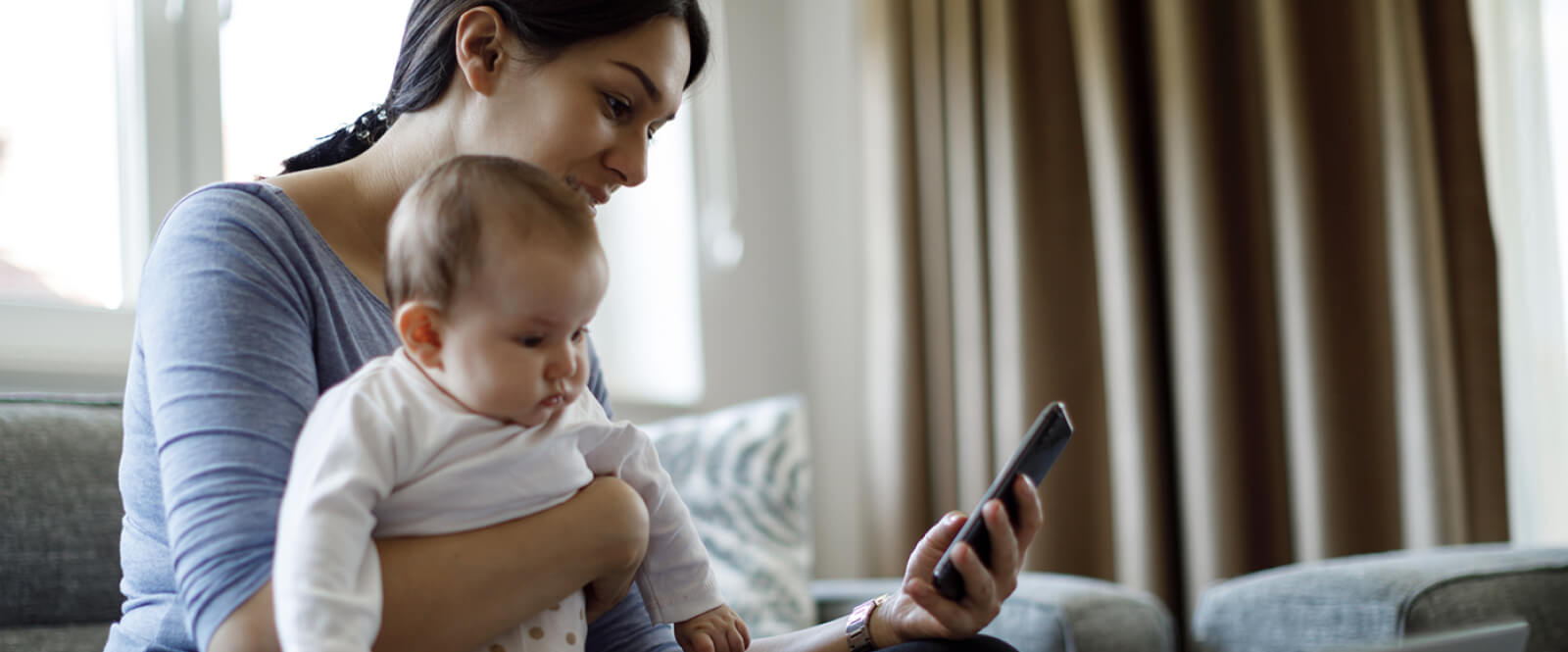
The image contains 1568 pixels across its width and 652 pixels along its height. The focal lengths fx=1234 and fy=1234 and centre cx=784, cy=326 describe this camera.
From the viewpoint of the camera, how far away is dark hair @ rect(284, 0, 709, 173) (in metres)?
1.11

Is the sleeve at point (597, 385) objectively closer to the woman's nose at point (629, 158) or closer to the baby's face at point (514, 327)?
the woman's nose at point (629, 158)

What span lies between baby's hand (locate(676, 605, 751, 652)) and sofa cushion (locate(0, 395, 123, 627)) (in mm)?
747

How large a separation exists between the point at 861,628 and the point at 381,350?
0.46 meters

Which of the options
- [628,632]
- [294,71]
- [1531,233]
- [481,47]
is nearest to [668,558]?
[628,632]

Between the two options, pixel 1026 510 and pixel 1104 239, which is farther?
pixel 1104 239

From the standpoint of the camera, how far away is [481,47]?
3.70 ft

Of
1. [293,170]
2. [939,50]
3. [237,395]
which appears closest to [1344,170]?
[939,50]

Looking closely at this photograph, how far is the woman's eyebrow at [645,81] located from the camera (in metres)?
1.12

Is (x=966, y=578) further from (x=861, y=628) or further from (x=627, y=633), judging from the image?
(x=627, y=633)

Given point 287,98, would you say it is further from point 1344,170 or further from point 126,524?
point 1344,170

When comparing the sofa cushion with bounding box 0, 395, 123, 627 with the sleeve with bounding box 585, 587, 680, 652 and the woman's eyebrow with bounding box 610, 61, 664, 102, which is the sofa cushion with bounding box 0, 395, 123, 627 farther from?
the woman's eyebrow with bounding box 610, 61, 664, 102

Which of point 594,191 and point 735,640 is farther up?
point 594,191

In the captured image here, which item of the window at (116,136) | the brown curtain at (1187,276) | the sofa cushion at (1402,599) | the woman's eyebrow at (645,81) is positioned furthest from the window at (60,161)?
the sofa cushion at (1402,599)

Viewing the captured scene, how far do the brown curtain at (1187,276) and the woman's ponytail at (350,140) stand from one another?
5.05 ft
